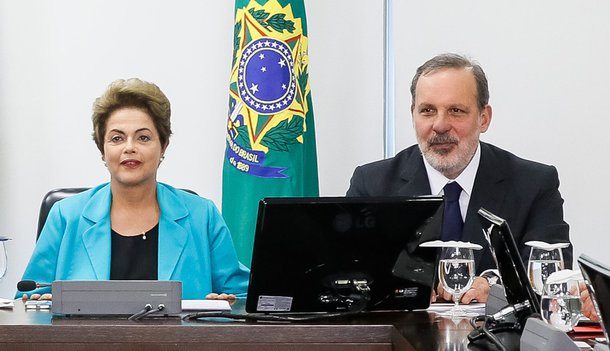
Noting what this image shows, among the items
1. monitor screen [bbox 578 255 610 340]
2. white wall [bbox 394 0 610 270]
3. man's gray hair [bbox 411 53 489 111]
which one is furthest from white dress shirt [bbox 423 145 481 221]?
monitor screen [bbox 578 255 610 340]

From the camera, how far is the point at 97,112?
10.6 feet

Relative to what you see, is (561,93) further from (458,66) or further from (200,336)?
(200,336)

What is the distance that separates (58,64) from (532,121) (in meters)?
2.31

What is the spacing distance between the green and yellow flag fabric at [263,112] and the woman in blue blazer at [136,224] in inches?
41.4

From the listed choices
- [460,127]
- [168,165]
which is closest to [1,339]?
[460,127]

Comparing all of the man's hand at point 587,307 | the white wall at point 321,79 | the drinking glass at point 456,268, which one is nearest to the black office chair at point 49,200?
the drinking glass at point 456,268

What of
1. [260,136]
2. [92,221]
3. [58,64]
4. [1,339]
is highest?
[58,64]

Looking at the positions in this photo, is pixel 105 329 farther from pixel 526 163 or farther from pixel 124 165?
pixel 526 163

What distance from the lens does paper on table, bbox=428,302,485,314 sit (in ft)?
8.46

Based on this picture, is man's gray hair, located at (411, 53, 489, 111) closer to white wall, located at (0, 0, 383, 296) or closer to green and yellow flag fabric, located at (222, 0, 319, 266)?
green and yellow flag fabric, located at (222, 0, 319, 266)

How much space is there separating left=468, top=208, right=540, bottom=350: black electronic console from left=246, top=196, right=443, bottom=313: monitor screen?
0.33m

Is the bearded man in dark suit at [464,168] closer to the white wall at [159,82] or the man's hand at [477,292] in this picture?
the man's hand at [477,292]

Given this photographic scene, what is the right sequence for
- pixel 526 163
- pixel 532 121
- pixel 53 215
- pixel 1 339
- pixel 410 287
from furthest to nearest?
pixel 532 121
pixel 526 163
pixel 53 215
pixel 410 287
pixel 1 339

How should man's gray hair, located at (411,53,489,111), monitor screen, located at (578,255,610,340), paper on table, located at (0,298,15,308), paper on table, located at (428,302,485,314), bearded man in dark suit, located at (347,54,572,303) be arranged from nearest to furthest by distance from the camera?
1. monitor screen, located at (578,255,610,340)
2. paper on table, located at (428,302,485,314)
3. paper on table, located at (0,298,15,308)
4. bearded man in dark suit, located at (347,54,572,303)
5. man's gray hair, located at (411,53,489,111)
